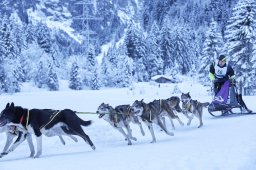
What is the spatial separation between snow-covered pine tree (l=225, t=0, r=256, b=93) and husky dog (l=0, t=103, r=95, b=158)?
3017 centimetres

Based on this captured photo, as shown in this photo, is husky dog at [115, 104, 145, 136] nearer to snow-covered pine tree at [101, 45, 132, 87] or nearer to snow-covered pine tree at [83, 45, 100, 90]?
snow-covered pine tree at [83, 45, 100, 90]

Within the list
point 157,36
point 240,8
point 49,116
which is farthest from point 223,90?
point 157,36

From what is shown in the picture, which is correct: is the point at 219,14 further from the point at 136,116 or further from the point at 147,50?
the point at 136,116

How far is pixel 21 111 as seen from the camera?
8.95m

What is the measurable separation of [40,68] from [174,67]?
86.0 ft

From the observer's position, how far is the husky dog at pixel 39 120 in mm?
8914

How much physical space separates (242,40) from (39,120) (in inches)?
1287

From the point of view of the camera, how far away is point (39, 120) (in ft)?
29.9

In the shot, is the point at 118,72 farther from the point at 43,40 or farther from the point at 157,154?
the point at 157,154

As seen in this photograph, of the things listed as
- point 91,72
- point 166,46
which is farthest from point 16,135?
point 166,46

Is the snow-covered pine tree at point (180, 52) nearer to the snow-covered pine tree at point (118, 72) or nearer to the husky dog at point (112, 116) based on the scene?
the snow-covered pine tree at point (118, 72)

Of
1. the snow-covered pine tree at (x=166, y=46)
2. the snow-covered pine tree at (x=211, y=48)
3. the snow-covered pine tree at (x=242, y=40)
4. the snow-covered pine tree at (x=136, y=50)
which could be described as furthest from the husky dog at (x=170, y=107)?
the snow-covered pine tree at (x=166, y=46)

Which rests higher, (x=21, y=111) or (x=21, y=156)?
(x=21, y=111)

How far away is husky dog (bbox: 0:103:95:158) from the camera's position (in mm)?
8914
